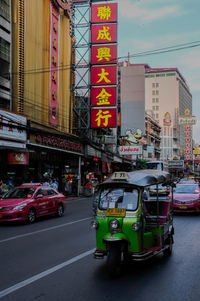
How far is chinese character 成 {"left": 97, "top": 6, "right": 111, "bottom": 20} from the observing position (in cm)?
3559

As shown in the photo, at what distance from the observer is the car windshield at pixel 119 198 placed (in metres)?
7.23

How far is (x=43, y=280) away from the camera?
21.1 ft

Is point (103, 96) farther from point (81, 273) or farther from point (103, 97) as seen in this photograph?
point (81, 273)

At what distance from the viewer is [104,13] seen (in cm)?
3588

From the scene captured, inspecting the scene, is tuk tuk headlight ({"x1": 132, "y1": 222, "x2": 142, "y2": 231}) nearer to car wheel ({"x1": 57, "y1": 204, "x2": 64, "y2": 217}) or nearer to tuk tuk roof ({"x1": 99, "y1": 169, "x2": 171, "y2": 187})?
tuk tuk roof ({"x1": 99, "y1": 169, "x2": 171, "y2": 187})

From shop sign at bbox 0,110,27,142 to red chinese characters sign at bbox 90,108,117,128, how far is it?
36.5 feet

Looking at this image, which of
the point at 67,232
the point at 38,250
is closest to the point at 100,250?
the point at 38,250

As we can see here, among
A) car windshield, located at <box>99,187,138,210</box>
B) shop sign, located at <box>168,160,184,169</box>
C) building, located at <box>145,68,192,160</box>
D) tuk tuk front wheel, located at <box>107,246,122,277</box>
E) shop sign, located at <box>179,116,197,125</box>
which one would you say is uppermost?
building, located at <box>145,68,192,160</box>

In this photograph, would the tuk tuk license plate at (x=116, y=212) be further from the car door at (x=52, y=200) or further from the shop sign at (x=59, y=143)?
the shop sign at (x=59, y=143)

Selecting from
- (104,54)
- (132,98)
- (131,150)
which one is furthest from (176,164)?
(104,54)

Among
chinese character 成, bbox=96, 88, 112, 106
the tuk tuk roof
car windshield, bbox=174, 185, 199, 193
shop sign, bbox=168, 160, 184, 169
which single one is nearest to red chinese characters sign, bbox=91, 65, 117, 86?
chinese character 成, bbox=96, 88, 112, 106

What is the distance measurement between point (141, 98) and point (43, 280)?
5772 centimetres

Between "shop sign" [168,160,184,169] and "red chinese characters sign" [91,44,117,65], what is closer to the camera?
"red chinese characters sign" [91,44,117,65]

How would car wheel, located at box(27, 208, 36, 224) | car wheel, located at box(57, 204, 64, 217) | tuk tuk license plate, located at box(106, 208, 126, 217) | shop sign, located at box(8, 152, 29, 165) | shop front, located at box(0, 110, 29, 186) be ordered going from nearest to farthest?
tuk tuk license plate, located at box(106, 208, 126, 217) → car wheel, located at box(27, 208, 36, 224) → car wheel, located at box(57, 204, 64, 217) → shop front, located at box(0, 110, 29, 186) → shop sign, located at box(8, 152, 29, 165)
